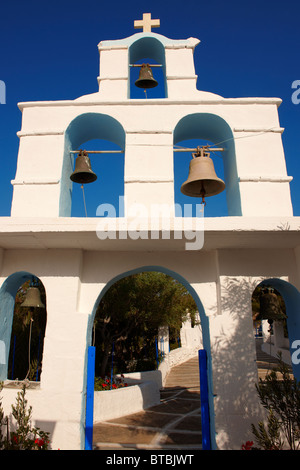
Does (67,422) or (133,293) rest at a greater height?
(133,293)

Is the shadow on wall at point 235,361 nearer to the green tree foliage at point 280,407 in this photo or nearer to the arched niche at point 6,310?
the green tree foliage at point 280,407

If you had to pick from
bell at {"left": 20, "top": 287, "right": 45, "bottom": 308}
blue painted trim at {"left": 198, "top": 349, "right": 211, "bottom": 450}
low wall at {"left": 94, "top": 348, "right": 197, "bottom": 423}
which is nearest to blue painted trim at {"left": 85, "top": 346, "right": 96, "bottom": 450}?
bell at {"left": 20, "top": 287, "right": 45, "bottom": 308}

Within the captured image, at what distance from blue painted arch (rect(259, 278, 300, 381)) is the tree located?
6835 millimetres

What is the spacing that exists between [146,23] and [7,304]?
6.29 metres

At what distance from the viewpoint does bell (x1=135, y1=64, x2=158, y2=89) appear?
23.1 ft

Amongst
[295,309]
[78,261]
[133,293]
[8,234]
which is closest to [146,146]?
[78,261]

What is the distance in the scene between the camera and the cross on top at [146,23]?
23.4 feet

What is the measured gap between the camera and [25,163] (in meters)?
6.09

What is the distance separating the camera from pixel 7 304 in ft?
19.8

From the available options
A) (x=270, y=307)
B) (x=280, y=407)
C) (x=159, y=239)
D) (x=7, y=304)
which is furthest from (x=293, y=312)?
(x=7, y=304)

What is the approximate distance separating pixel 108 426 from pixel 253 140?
7.19m

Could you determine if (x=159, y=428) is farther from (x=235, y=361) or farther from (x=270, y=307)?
(x=270, y=307)

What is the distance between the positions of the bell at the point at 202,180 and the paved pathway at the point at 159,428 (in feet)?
15.4
